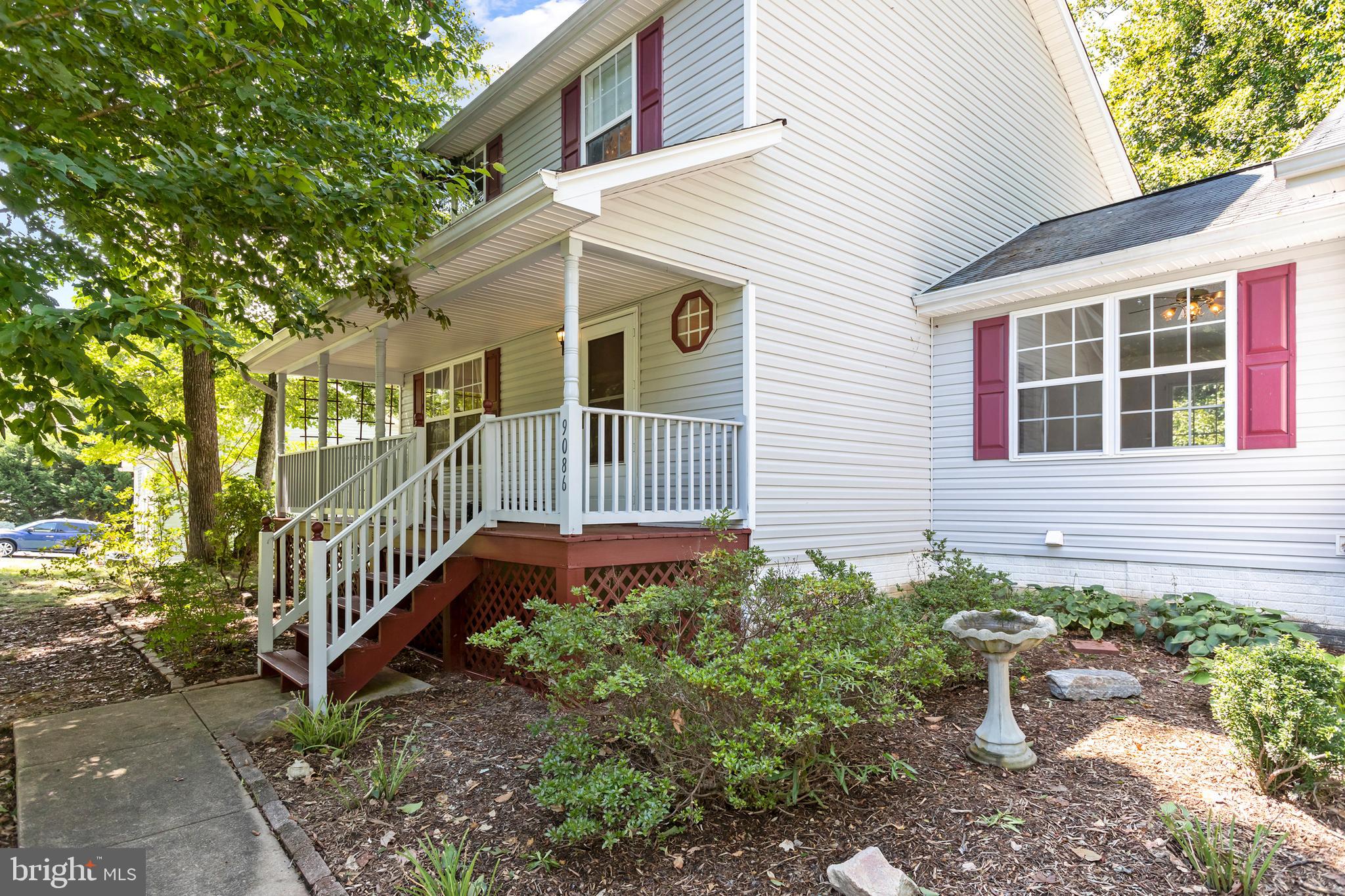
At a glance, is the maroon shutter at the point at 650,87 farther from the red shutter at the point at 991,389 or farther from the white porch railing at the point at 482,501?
the red shutter at the point at 991,389

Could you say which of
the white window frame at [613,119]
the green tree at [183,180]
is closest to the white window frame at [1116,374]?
the white window frame at [613,119]

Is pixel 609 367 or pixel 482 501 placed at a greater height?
pixel 609 367

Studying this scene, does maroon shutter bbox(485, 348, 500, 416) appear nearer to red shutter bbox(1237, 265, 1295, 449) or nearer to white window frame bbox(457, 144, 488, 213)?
white window frame bbox(457, 144, 488, 213)

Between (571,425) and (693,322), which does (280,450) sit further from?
(571,425)

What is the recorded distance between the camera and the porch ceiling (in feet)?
20.6

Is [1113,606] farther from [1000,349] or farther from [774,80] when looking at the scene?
[774,80]

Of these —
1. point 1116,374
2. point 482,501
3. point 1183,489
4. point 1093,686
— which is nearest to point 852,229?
point 1116,374

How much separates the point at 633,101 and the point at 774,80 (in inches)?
63.9

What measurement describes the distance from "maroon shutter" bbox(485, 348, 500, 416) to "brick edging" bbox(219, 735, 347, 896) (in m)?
5.95

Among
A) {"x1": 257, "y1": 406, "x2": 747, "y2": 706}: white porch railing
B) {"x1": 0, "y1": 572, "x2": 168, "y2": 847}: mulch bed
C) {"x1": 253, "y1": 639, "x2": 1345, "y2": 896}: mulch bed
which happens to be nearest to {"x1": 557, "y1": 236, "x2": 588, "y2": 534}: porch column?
{"x1": 257, "y1": 406, "x2": 747, "y2": 706}: white porch railing

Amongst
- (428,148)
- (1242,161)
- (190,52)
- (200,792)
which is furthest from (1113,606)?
(1242,161)

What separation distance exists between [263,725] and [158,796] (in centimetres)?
80

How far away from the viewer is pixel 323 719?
4203mm

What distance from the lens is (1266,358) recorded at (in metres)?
6.06
